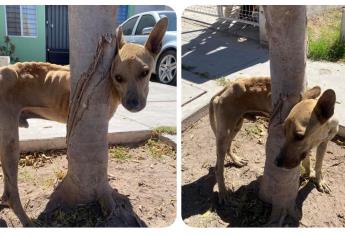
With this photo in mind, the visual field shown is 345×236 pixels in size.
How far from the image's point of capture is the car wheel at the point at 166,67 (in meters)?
7.35

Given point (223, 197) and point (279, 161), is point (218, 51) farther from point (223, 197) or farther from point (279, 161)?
point (279, 161)

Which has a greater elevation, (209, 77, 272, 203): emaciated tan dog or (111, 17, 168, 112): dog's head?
(111, 17, 168, 112): dog's head

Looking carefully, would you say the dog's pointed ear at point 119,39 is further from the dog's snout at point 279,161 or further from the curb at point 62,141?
the curb at point 62,141

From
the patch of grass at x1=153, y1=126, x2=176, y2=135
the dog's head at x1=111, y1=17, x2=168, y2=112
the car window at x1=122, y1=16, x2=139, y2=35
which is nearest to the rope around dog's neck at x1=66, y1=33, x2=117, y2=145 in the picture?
the dog's head at x1=111, y1=17, x2=168, y2=112

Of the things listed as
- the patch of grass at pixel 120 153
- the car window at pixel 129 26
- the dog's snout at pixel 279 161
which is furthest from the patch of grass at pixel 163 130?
the car window at pixel 129 26

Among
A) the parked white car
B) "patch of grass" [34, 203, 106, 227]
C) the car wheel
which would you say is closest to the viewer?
"patch of grass" [34, 203, 106, 227]

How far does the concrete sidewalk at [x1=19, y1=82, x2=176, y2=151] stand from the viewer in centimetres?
521

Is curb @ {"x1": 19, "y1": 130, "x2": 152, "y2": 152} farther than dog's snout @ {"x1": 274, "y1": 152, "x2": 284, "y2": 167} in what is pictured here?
Yes

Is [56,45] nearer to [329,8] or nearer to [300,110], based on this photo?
[329,8]

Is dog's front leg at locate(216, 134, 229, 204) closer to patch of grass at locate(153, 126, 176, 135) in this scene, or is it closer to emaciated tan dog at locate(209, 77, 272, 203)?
emaciated tan dog at locate(209, 77, 272, 203)

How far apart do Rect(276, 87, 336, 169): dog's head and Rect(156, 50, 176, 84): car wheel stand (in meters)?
4.06

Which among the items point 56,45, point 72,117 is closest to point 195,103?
point 72,117

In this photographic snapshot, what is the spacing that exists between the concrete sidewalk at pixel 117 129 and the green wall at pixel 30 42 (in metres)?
3.82

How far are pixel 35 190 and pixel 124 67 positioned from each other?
65.5 inches
